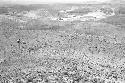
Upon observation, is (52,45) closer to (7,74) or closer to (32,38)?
(32,38)

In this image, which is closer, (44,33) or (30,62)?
(30,62)

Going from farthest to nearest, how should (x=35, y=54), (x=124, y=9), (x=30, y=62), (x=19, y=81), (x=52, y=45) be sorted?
(x=124, y=9) < (x=52, y=45) < (x=35, y=54) < (x=30, y=62) < (x=19, y=81)

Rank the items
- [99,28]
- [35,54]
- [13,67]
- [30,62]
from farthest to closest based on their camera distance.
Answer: [99,28] → [35,54] → [30,62] → [13,67]

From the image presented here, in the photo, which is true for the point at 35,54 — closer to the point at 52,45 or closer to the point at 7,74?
the point at 52,45

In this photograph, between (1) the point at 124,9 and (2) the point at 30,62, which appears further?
(1) the point at 124,9

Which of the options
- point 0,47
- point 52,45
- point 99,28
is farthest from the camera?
point 99,28

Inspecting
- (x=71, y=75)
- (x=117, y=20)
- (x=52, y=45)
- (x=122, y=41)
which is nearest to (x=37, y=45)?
(x=52, y=45)

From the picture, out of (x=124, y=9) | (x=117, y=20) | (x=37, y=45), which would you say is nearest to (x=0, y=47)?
(x=37, y=45)

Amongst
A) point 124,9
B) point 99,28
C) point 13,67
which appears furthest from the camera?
point 124,9

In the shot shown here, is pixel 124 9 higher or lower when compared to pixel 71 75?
higher
